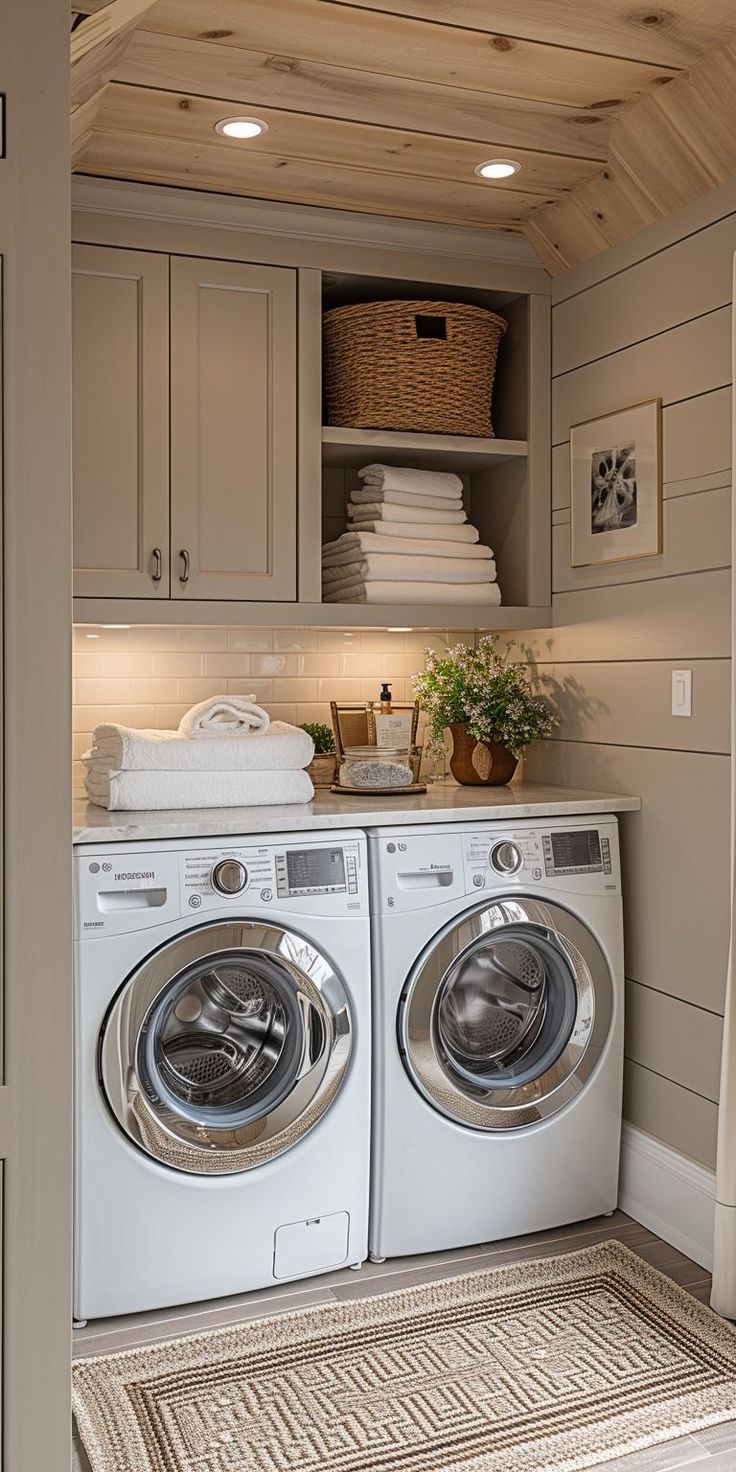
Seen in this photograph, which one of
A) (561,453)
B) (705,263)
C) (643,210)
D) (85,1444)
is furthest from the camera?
(561,453)

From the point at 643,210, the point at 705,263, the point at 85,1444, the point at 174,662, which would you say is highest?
the point at 643,210

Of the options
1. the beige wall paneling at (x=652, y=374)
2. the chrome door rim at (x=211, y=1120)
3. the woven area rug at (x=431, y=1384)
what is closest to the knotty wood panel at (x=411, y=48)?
the beige wall paneling at (x=652, y=374)

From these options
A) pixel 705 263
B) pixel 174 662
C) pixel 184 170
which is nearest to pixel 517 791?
pixel 174 662

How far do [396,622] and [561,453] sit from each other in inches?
25.5

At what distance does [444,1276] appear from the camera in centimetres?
260

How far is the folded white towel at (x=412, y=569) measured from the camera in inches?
118

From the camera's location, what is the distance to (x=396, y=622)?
3.03 metres

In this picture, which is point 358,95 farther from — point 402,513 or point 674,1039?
point 674,1039

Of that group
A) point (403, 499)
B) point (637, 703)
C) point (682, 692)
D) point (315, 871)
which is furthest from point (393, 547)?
point (315, 871)

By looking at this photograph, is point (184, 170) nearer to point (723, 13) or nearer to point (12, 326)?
point (723, 13)

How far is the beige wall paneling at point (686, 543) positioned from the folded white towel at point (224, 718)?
935mm

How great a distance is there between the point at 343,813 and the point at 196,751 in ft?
1.18

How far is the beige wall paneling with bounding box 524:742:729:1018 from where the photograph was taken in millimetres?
2592

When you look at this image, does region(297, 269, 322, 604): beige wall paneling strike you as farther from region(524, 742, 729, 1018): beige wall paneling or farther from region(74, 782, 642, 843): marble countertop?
region(524, 742, 729, 1018): beige wall paneling
